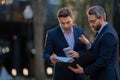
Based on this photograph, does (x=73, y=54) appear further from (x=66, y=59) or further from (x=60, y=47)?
(x=60, y=47)

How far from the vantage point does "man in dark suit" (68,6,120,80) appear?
639 centimetres

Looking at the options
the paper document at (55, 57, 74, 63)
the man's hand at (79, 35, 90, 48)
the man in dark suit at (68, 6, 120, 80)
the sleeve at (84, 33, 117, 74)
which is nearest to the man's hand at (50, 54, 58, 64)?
the paper document at (55, 57, 74, 63)

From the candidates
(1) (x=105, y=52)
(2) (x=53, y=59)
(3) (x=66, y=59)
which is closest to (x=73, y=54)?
(3) (x=66, y=59)

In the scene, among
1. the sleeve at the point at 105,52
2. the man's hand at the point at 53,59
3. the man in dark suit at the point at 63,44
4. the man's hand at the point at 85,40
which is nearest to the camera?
the sleeve at the point at 105,52

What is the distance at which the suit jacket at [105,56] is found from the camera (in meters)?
6.39

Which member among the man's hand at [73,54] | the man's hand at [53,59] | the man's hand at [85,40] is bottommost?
the man's hand at [53,59]

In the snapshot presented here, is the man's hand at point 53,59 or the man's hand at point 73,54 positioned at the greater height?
the man's hand at point 73,54

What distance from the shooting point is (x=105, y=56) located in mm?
6387

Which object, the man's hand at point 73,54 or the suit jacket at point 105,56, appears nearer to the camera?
the suit jacket at point 105,56

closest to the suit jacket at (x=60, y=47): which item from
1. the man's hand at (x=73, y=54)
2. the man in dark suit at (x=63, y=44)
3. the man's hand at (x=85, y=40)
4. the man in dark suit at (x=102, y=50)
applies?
the man in dark suit at (x=63, y=44)

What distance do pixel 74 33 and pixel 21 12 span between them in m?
21.2

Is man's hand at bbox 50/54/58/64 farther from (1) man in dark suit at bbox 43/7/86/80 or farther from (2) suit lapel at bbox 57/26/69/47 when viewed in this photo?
(2) suit lapel at bbox 57/26/69/47

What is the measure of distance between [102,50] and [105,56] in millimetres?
85

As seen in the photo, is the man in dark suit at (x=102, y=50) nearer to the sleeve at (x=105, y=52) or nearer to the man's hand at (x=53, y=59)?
the sleeve at (x=105, y=52)
